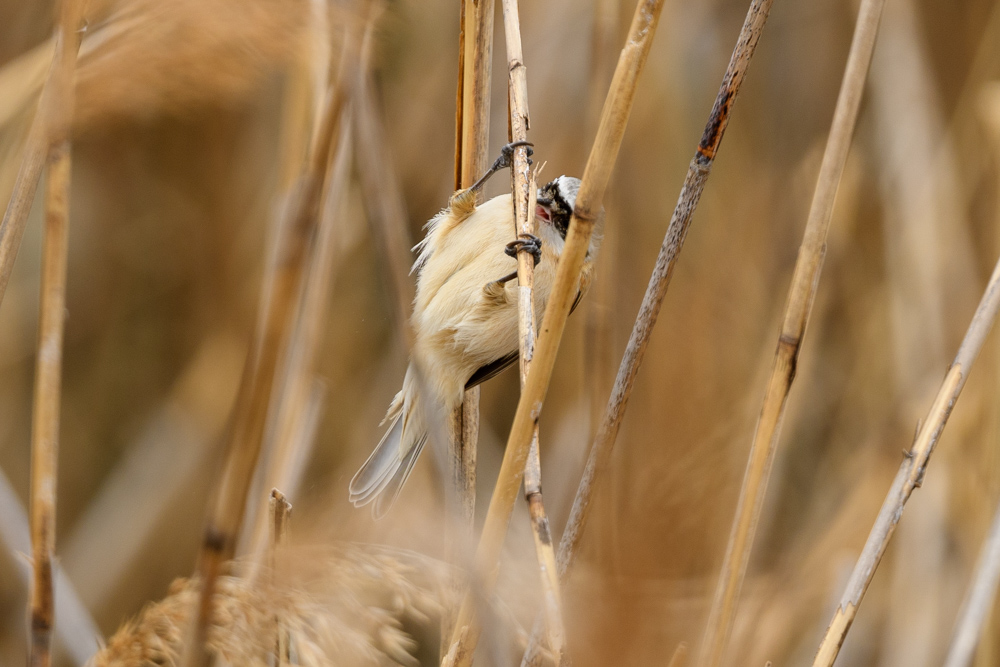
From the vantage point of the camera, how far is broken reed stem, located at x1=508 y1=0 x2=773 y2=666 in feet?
2.51

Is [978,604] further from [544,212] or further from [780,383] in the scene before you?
[544,212]

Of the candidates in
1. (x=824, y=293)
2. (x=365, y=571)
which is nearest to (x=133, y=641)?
(x=365, y=571)

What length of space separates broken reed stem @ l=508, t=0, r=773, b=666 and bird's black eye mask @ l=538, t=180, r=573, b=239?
0.57 m

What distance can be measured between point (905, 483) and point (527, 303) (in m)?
0.46

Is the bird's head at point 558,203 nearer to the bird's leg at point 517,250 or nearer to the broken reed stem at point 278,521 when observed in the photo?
the bird's leg at point 517,250

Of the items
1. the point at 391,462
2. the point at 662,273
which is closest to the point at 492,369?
the point at 391,462

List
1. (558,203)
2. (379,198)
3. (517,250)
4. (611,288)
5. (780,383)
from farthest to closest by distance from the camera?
1. (558,203)
2. (611,288)
3. (517,250)
4. (780,383)
5. (379,198)

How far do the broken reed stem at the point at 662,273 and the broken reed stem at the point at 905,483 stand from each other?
0.29 meters

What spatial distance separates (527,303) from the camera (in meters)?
0.91

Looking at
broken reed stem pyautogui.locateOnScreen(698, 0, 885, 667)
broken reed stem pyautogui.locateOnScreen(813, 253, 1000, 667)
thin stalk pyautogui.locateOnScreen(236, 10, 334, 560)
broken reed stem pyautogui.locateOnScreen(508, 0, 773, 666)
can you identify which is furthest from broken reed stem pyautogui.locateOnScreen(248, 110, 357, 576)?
broken reed stem pyautogui.locateOnScreen(813, 253, 1000, 667)

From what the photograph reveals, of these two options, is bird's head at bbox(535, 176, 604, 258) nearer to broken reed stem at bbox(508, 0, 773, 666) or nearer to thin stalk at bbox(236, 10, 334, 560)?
thin stalk at bbox(236, 10, 334, 560)

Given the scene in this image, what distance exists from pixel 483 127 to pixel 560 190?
294 mm

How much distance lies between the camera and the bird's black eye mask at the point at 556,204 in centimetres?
140

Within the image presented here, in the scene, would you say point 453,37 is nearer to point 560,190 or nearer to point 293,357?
point 560,190
